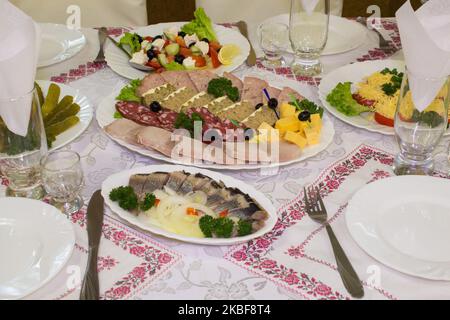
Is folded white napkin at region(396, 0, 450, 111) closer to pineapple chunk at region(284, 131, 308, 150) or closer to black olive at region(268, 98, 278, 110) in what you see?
pineapple chunk at region(284, 131, 308, 150)

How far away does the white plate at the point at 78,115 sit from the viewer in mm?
1725

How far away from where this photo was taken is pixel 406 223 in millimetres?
1401

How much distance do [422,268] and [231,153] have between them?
24.4 inches

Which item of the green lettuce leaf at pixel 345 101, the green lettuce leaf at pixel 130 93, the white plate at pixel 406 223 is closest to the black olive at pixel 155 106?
the green lettuce leaf at pixel 130 93

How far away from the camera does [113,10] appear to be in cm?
296

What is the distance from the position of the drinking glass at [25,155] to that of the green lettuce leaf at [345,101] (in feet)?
3.12

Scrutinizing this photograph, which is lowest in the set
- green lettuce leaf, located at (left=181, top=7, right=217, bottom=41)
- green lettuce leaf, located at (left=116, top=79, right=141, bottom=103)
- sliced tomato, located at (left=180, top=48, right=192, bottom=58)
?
green lettuce leaf, located at (left=116, top=79, right=141, bottom=103)

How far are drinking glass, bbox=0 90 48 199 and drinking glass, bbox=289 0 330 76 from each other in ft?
3.47

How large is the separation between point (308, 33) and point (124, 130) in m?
0.87

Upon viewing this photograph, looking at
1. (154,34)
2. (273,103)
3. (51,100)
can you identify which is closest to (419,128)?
(273,103)

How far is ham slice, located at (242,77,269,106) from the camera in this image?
6.19 ft

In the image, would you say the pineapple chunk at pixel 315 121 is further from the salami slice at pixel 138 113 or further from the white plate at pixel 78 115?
the white plate at pixel 78 115

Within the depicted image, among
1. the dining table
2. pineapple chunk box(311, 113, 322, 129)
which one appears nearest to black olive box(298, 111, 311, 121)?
pineapple chunk box(311, 113, 322, 129)

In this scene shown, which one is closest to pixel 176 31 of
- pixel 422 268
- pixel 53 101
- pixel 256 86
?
pixel 256 86
